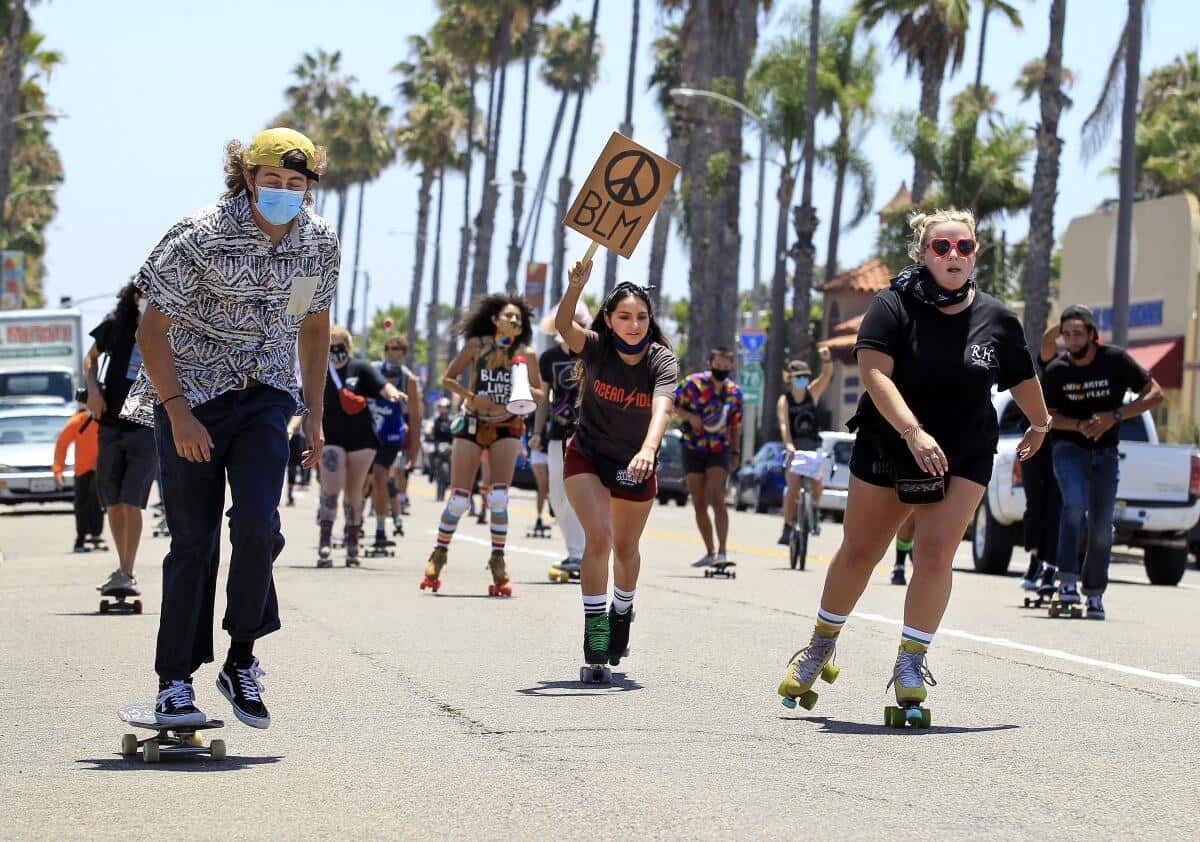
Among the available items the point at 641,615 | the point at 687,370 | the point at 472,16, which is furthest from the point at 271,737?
the point at 472,16

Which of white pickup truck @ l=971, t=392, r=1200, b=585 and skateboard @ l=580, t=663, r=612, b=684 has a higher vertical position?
white pickup truck @ l=971, t=392, r=1200, b=585

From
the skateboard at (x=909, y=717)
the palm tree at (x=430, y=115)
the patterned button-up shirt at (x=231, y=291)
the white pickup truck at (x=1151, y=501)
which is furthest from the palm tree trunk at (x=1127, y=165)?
the palm tree at (x=430, y=115)

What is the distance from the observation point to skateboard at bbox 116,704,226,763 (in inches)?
251

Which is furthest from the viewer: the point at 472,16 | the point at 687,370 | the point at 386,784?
the point at 472,16

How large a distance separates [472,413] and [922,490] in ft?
20.8

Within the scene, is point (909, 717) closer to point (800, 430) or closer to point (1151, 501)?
point (1151, 501)

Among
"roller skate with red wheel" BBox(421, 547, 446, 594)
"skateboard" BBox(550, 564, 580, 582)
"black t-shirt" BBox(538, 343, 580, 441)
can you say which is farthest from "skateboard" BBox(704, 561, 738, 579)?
"roller skate with red wheel" BBox(421, 547, 446, 594)

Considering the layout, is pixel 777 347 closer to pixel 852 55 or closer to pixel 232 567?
pixel 852 55

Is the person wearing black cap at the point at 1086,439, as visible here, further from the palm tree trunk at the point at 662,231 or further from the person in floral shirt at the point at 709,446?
the palm tree trunk at the point at 662,231

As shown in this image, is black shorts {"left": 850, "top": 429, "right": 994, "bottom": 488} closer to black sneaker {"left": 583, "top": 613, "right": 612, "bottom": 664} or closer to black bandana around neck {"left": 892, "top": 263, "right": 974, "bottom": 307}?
black bandana around neck {"left": 892, "top": 263, "right": 974, "bottom": 307}

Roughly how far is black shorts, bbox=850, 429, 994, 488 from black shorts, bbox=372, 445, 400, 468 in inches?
411

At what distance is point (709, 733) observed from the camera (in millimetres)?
7090

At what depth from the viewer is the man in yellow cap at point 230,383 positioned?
655 cm

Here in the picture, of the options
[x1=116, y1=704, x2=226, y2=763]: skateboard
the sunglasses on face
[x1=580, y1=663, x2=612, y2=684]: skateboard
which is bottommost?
[x1=116, y1=704, x2=226, y2=763]: skateboard
